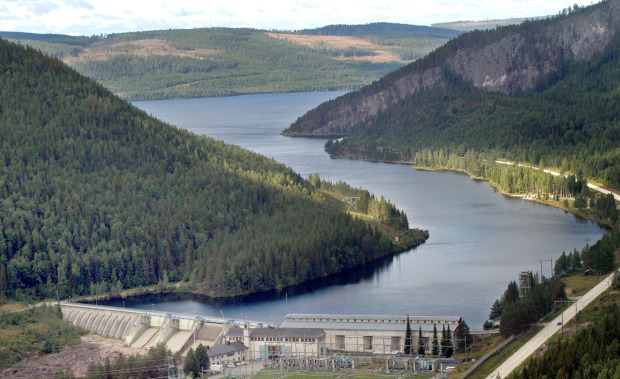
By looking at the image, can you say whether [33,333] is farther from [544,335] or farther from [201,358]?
[544,335]

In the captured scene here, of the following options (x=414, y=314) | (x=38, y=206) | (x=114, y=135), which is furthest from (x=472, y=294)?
(x=114, y=135)

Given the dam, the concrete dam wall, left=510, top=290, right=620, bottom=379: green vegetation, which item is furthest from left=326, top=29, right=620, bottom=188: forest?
left=510, top=290, right=620, bottom=379: green vegetation

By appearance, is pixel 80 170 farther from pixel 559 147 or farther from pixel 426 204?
pixel 559 147

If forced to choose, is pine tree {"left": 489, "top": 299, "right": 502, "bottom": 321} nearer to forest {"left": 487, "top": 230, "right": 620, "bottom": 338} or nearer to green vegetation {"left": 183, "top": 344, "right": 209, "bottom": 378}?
forest {"left": 487, "top": 230, "right": 620, "bottom": 338}

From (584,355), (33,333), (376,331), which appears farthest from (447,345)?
(33,333)

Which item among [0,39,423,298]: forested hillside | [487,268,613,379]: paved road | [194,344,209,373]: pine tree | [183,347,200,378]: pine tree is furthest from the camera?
[0,39,423,298]: forested hillside

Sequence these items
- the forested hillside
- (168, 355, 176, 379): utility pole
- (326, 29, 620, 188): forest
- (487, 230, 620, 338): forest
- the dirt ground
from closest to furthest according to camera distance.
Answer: (168, 355, 176, 379): utility pole → (487, 230, 620, 338): forest → the dirt ground → the forested hillside → (326, 29, 620, 188): forest

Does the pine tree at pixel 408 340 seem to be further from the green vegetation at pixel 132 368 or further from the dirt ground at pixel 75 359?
the dirt ground at pixel 75 359
